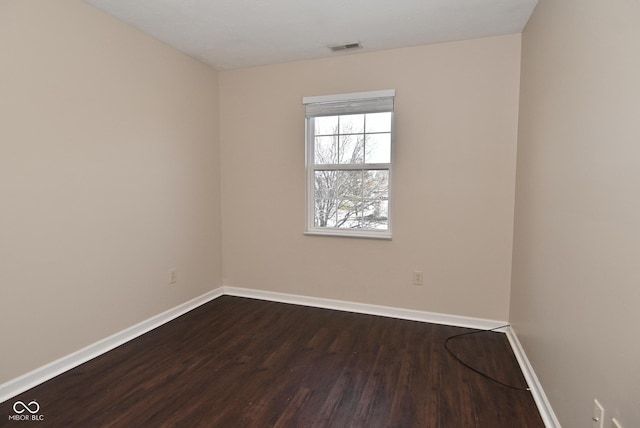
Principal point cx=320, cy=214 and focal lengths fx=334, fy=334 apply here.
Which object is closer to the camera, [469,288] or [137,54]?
[137,54]

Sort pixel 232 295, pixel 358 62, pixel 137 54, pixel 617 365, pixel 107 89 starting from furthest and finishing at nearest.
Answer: pixel 232 295
pixel 358 62
pixel 137 54
pixel 107 89
pixel 617 365

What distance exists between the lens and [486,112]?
280cm

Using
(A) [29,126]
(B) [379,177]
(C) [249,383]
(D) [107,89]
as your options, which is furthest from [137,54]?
(C) [249,383]

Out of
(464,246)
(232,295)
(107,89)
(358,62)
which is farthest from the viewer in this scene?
(232,295)

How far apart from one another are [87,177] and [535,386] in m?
3.21

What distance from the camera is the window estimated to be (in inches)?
125

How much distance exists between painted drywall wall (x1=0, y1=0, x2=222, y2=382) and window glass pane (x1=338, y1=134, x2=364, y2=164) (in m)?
1.46

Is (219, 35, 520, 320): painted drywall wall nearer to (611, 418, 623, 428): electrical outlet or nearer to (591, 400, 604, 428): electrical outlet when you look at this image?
(591, 400, 604, 428): electrical outlet

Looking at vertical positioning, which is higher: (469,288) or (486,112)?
(486,112)

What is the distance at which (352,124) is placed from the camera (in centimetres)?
330

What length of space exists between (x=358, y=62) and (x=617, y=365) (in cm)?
286

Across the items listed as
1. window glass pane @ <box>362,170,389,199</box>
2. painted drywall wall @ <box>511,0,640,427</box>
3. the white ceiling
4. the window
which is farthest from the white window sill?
the white ceiling

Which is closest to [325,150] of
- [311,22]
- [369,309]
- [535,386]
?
[311,22]

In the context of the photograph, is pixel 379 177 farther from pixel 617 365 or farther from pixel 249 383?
pixel 617 365
